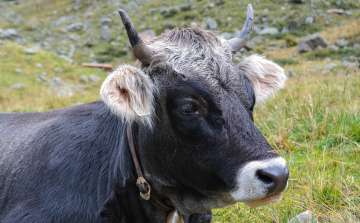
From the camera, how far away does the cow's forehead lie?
2.87 m

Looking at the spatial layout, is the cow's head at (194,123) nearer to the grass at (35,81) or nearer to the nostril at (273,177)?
the nostril at (273,177)

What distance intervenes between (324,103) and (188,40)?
10.1ft

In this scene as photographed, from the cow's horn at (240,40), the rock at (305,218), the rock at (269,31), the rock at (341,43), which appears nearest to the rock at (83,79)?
the rock at (269,31)

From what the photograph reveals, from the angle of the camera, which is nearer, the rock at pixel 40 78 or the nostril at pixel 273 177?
the nostril at pixel 273 177

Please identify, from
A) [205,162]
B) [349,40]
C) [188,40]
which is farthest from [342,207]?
[349,40]

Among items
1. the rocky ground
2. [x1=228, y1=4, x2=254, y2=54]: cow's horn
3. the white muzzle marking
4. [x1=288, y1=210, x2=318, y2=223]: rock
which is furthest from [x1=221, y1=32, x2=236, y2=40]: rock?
the white muzzle marking

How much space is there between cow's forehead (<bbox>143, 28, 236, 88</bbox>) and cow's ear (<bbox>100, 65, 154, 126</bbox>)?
0.64 feet

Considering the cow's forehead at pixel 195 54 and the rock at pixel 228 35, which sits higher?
the cow's forehead at pixel 195 54

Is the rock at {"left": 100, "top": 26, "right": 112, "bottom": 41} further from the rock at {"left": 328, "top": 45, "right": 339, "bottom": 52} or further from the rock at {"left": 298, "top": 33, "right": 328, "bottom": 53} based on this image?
the rock at {"left": 328, "top": 45, "right": 339, "bottom": 52}

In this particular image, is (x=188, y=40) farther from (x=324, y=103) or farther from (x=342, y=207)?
(x=324, y=103)

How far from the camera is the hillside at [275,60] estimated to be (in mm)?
3897

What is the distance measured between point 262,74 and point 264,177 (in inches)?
46.9

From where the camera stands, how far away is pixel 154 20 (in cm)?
2305

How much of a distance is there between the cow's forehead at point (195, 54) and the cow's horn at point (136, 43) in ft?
0.19
